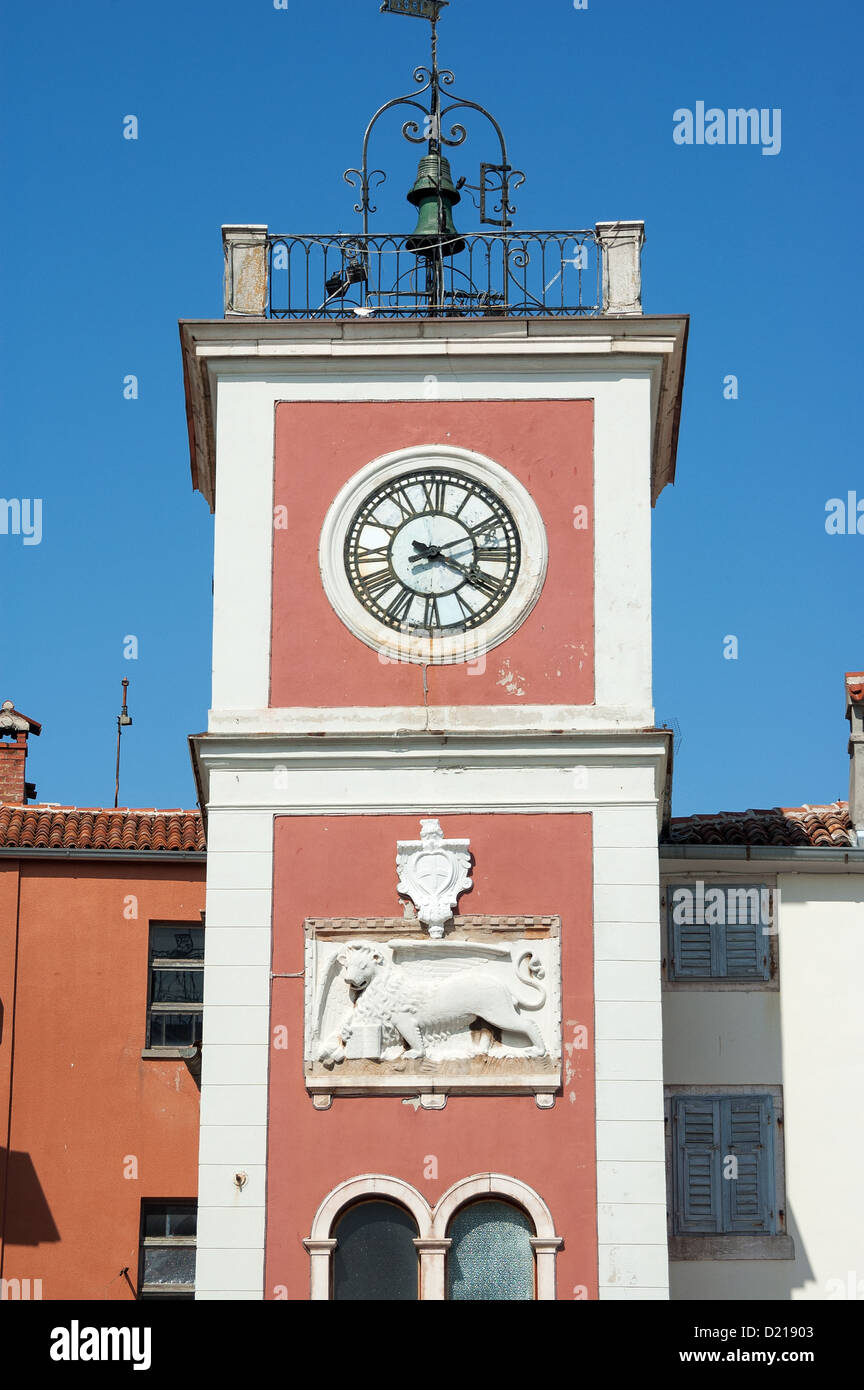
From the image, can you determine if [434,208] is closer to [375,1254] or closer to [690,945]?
[690,945]

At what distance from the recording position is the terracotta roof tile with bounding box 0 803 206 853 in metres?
29.0

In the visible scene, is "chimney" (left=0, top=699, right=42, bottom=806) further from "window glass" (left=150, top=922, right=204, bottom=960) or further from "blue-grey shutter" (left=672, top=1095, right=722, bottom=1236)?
"blue-grey shutter" (left=672, top=1095, right=722, bottom=1236)

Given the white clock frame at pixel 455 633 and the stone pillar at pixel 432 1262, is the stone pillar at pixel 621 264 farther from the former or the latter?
the stone pillar at pixel 432 1262

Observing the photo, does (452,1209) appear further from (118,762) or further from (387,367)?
(118,762)

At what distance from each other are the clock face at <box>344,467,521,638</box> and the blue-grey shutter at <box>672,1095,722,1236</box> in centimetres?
559

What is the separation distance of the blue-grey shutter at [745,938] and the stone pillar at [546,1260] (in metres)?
4.99

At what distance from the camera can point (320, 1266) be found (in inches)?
880

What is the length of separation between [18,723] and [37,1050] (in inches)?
171

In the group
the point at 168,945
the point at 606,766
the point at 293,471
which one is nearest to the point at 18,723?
the point at 168,945

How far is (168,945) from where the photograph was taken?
28984 mm

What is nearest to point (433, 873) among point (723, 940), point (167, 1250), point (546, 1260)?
point (546, 1260)

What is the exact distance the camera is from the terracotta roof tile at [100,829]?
95.0 feet

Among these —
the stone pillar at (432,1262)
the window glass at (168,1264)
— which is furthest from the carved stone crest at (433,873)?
the window glass at (168,1264)

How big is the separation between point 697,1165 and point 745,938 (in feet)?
7.59
